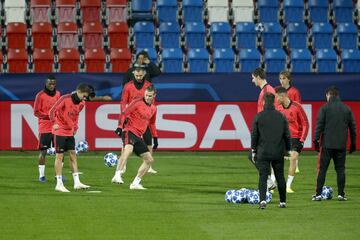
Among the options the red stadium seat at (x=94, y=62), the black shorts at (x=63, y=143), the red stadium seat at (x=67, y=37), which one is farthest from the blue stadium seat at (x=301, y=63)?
the black shorts at (x=63, y=143)

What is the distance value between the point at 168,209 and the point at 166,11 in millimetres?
15739

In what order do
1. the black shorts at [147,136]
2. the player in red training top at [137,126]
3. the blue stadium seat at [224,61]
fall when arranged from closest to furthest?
the player in red training top at [137,126] < the black shorts at [147,136] < the blue stadium seat at [224,61]

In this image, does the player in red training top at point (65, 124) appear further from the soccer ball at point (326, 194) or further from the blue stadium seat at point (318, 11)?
the blue stadium seat at point (318, 11)

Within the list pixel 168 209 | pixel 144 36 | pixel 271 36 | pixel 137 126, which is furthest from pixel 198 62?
pixel 168 209

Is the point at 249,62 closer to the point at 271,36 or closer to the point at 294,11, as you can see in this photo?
the point at 271,36

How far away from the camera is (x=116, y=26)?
29.9 meters

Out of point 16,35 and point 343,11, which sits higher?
point 343,11

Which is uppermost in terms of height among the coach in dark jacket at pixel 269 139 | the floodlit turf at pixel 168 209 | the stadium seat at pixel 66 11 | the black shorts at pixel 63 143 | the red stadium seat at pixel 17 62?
the stadium seat at pixel 66 11

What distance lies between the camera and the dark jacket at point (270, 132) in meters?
15.3

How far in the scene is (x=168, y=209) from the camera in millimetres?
15711

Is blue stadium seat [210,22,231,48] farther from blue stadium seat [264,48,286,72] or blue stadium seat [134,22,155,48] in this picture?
blue stadium seat [134,22,155,48]

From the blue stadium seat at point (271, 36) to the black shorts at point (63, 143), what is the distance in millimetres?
12874

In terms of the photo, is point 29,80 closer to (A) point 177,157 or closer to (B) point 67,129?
(A) point 177,157

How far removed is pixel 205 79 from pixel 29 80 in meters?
4.42
